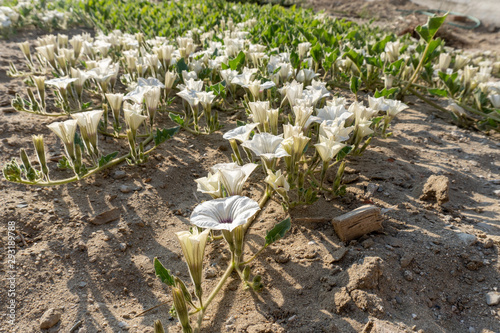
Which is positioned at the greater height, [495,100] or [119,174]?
[495,100]

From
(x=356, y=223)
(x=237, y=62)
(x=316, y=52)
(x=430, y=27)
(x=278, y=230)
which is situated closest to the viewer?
(x=278, y=230)

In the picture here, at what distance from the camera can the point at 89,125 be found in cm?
264

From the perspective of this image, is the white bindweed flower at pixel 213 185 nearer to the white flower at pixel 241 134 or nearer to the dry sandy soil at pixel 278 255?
the white flower at pixel 241 134

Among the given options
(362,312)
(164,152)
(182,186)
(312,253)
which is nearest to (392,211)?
(312,253)

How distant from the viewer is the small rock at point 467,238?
2258mm

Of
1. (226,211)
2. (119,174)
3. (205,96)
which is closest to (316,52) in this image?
(205,96)

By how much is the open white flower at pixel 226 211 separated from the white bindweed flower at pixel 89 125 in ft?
4.24

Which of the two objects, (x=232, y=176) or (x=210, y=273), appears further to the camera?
(x=210, y=273)

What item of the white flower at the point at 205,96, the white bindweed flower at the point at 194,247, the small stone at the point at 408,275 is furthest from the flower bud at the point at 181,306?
the white flower at the point at 205,96

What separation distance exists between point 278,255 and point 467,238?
1117 millimetres

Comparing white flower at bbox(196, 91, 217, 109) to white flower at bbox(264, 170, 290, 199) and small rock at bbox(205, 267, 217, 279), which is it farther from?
small rock at bbox(205, 267, 217, 279)

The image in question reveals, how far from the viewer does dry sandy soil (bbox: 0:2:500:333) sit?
6.24ft

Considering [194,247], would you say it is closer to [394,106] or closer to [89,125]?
[89,125]

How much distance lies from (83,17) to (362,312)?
25.8 ft
